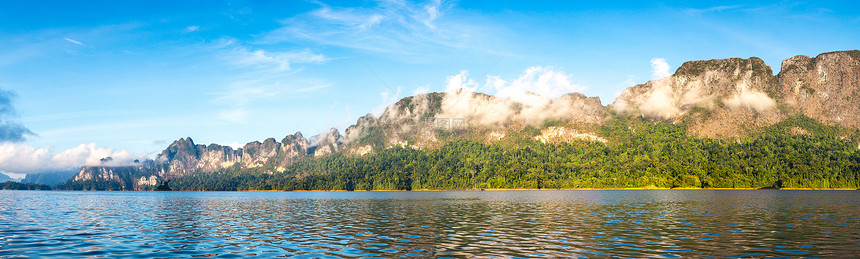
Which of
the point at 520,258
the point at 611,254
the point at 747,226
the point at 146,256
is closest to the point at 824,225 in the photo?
the point at 747,226

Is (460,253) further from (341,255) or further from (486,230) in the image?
(486,230)

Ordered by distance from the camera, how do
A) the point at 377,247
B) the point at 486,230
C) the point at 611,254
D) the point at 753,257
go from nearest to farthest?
1. the point at 753,257
2. the point at 611,254
3. the point at 377,247
4. the point at 486,230

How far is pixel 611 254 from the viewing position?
1268 inches

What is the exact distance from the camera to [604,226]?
5197 cm

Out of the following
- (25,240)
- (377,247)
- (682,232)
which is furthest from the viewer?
(682,232)

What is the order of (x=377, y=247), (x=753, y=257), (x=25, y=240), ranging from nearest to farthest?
(x=753, y=257) → (x=377, y=247) → (x=25, y=240)

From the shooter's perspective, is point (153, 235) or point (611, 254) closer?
point (611, 254)

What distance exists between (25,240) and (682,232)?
5647 cm

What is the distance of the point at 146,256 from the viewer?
109 ft

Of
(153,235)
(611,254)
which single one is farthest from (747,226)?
(153,235)

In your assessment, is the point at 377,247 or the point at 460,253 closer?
the point at 460,253

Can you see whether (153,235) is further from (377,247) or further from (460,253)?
(460,253)

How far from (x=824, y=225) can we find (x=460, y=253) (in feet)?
134

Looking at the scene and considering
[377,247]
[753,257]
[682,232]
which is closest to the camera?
[753,257]
